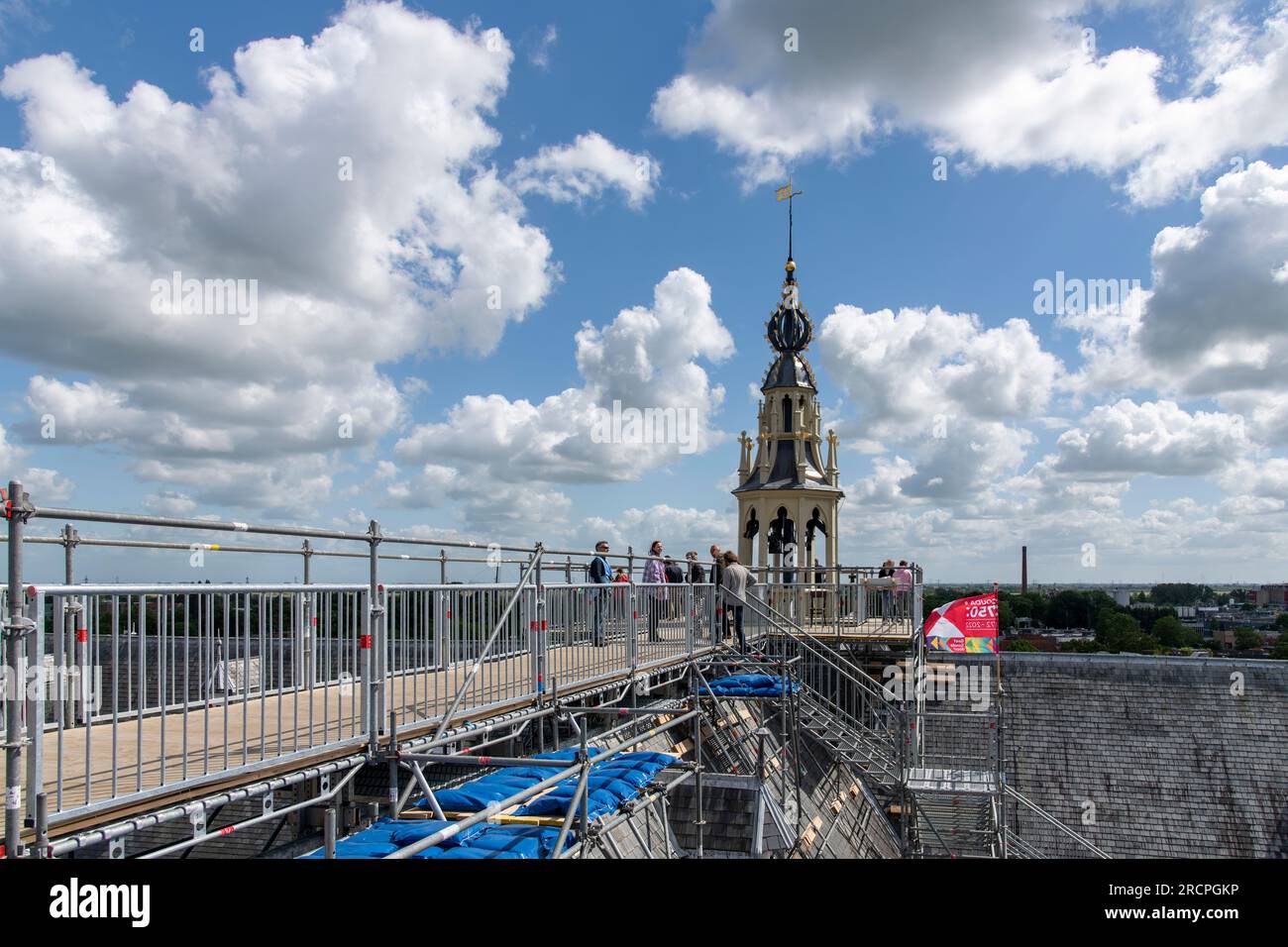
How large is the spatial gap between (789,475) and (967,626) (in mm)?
10109

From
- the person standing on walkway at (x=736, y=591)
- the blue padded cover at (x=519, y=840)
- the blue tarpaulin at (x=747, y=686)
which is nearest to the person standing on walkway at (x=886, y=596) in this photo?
the person standing on walkway at (x=736, y=591)

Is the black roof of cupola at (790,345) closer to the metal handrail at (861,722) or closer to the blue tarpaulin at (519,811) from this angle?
the metal handrail at (861,722)

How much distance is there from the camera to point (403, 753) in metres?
6.64

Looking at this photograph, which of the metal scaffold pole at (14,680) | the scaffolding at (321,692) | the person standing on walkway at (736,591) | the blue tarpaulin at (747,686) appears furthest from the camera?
the person standing on walkway at (736,591)

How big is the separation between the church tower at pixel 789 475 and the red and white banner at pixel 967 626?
781cm

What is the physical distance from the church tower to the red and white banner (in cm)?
781

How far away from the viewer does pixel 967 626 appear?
19000mm

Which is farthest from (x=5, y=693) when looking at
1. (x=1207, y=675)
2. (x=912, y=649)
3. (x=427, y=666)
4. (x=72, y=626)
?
(x=1207, y=675)

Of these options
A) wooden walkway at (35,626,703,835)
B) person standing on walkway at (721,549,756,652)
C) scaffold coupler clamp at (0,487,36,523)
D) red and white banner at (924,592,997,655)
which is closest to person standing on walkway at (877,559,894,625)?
red and white banner at (924,592,997,655)

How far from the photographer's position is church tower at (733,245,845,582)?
91.8ft

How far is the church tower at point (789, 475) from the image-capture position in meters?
28.0

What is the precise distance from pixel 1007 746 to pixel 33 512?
22.4 m

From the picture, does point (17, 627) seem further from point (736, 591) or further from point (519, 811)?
point (736, 591)
